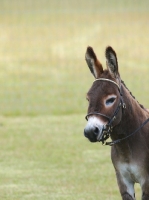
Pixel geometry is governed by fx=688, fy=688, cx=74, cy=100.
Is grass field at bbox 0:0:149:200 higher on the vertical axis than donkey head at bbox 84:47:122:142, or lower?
higher

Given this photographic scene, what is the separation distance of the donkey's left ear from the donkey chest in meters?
0.93

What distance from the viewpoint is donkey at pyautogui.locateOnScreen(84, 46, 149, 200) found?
20.4 feet

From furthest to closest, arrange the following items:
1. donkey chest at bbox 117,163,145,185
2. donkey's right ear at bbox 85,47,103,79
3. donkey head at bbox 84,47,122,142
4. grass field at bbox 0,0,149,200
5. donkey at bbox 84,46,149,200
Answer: grass field at bbox 0,0,149,200 < donkey chest at bbox 117,163,145,185 < donkey's right ear at bbox 85,47,103,79 < donkey at bbox 84,46,149,200 < donkey head at bbox 84,47,122,142

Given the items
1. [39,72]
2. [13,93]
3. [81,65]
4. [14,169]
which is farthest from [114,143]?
[81,65]

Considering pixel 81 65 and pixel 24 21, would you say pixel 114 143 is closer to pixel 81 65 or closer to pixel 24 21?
pixel 81 65

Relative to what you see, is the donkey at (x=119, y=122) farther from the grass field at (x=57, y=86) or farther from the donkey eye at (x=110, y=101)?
the grass field at (x=57, y=86)

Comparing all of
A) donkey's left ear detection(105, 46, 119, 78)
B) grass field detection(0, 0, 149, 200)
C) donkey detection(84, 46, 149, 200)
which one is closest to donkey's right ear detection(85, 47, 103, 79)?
donkey detection(84, 46, 149, 200)

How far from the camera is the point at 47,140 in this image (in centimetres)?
1472

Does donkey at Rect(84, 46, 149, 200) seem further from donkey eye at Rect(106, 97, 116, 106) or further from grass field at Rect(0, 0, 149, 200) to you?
grass field at Rect(0, 0, 149, 200)

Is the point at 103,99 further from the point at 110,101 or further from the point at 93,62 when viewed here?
the point at 93,62

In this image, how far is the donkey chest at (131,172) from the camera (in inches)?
263

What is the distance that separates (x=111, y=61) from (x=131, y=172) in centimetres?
115

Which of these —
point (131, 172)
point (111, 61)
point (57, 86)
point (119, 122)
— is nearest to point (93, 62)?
point (111, 61)

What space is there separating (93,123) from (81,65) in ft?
88.3
